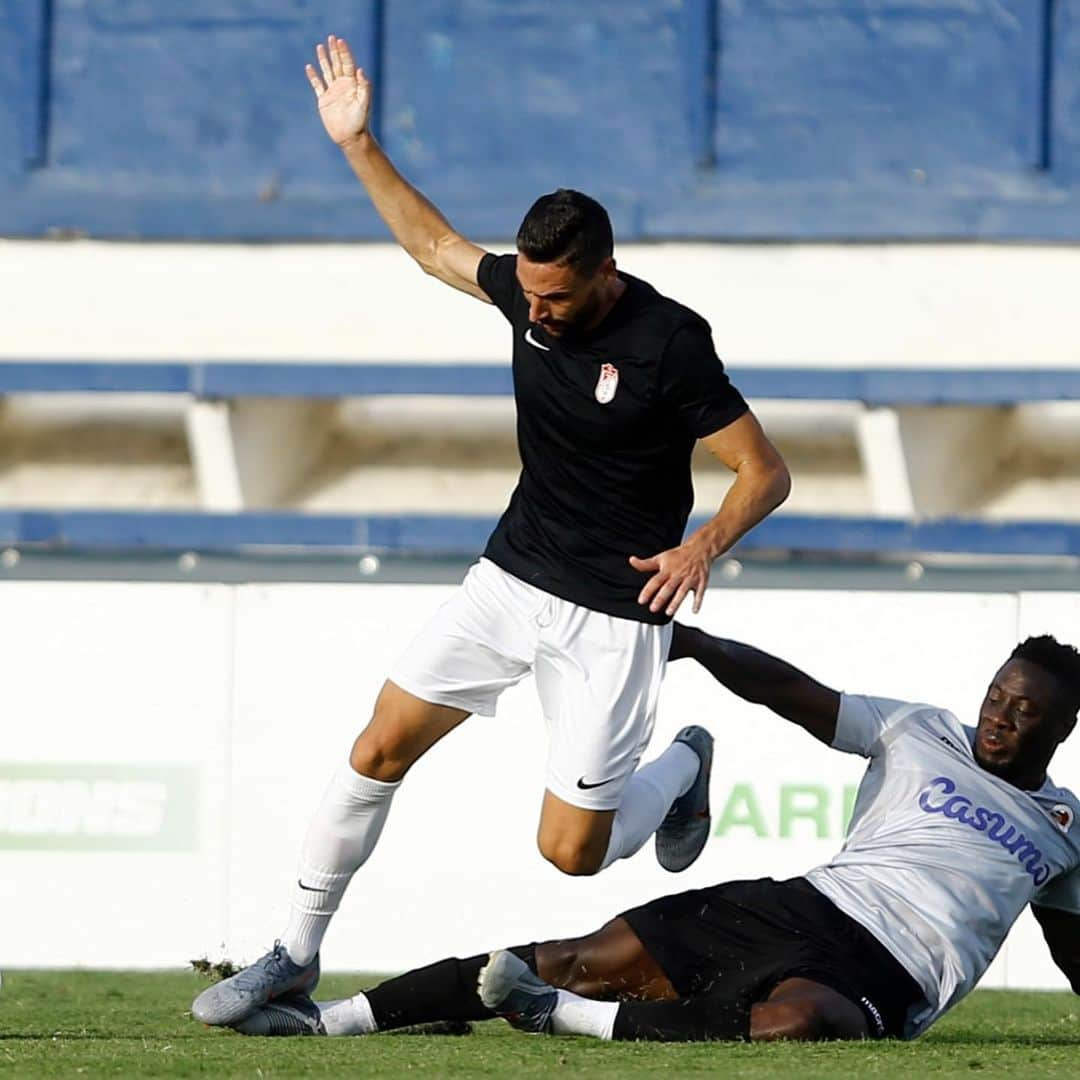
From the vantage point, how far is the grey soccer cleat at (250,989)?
5465 mm

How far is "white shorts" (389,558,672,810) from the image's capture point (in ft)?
18.3

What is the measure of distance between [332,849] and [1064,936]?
5.92ft

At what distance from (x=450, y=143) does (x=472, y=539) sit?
183 inches

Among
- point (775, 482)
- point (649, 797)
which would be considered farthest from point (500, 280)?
point (649, 797)

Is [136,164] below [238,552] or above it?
above

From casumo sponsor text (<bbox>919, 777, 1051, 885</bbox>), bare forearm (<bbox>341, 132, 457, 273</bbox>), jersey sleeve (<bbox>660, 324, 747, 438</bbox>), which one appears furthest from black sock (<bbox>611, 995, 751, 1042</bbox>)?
bare forearm (<bbox>341, 132, 457, 273</bbox>)

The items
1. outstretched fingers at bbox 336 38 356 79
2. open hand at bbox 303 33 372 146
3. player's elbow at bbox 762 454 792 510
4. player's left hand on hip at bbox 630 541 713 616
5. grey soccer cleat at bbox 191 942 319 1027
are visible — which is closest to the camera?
player's left hand on hip at bbox 630 541 713 616

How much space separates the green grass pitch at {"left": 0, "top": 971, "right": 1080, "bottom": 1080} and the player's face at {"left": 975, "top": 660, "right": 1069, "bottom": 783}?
694 mm

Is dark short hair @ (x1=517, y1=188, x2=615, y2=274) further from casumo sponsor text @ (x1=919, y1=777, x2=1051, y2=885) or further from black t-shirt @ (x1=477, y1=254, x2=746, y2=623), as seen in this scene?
casumo sponsor text @ (x1=919, y1=777, x2=1051, y2=885)

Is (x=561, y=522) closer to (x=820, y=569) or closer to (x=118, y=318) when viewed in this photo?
(x=820, y=569)

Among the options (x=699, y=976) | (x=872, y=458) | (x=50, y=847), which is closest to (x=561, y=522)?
(x=699, y=976)

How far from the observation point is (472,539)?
376 inches

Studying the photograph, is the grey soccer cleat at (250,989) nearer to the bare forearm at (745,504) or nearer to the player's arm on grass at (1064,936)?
the bare forearm at (745,504)

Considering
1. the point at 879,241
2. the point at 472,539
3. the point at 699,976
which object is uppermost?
the point at 879,241
